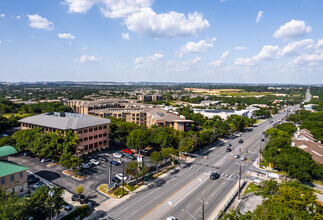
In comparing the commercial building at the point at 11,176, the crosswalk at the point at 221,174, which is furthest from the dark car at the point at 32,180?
the crosswalk at the point at 221,174

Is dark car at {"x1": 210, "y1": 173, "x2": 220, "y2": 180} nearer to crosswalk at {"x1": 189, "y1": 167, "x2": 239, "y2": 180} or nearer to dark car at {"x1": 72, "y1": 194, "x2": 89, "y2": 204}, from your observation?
crosswalk at {"x1": 189, "y1": 167, "x2": 239, "y2": 180}

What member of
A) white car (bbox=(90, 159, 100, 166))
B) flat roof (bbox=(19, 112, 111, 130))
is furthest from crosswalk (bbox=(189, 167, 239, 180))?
flat roof (bbox=(19, 112, 111, 130))

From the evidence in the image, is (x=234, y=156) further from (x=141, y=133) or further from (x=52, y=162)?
(x=52, y=162)

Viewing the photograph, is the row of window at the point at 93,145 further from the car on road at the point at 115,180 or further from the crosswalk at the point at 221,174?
the crosswalk at the point at 221,174

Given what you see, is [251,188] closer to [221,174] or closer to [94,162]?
[221,174]

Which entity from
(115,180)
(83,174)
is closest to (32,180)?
(83,174)
